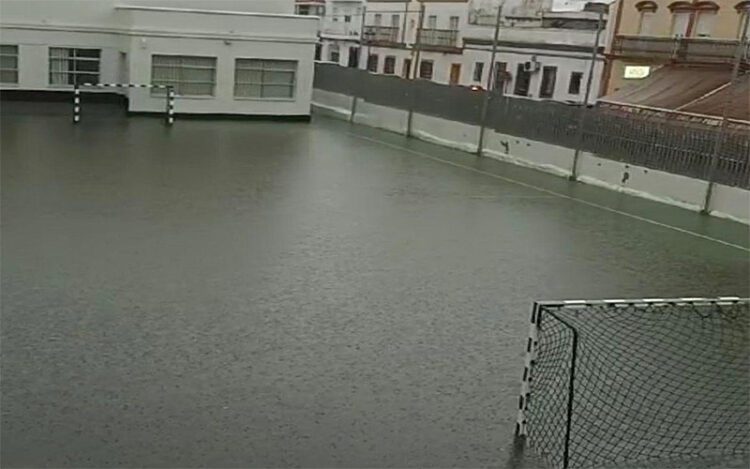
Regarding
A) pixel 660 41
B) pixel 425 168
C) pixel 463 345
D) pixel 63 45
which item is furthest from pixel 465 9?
pixel 463 345

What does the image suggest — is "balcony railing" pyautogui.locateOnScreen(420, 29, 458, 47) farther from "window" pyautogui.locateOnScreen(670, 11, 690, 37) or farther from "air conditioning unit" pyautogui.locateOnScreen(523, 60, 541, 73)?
"window" pyautogui.locateOnScreen(670, 11, 690, 37)

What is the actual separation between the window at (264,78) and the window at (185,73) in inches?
27.5

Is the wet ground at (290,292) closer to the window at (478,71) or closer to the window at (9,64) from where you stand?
the window at (9,64)

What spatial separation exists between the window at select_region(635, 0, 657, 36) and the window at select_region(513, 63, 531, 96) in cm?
377

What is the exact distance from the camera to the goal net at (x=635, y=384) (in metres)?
4.82

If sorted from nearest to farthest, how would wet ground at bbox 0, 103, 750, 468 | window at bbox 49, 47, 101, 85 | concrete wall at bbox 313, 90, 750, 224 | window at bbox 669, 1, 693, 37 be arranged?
wet ground at bbox 0, 103, 750, 468 < concrete wall at bbox 313, 90, 750, 224 < window at bbox 49, 47, 101, 85 < window at bbox 669, 1, 693, 37

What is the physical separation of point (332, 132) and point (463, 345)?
14750 mm

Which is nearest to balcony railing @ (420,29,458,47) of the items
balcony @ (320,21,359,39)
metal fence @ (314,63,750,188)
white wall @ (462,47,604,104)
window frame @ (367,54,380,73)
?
window frame @ (367,54,380,73)

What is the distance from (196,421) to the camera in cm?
485

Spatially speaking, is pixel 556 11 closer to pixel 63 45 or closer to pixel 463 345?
pixel 63 45

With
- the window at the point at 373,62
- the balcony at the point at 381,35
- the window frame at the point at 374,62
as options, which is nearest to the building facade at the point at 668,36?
the balcony at the point at 381,35

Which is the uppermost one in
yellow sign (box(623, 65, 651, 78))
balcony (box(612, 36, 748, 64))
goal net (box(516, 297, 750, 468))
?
balcony (box(612, 36, 748, 64))

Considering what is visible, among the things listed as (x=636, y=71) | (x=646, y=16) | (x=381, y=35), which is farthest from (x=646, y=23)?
(x=381, y=35)

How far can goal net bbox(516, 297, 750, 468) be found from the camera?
482 centimetres
